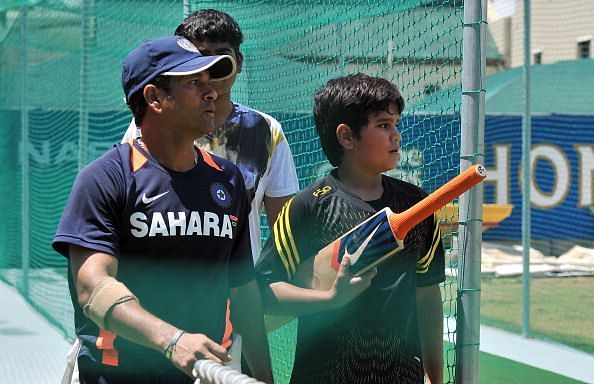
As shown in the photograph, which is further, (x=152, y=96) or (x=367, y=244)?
(x=367, y=244)

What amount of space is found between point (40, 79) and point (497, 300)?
5.95 meters

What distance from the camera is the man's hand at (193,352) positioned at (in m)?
2.12

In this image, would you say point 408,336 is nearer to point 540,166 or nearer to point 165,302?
point 165,302

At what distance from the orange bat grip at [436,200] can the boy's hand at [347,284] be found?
0.49ft

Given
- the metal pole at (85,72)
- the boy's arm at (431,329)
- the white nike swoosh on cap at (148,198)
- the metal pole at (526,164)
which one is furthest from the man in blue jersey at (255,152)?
the metal pole at (526,164)

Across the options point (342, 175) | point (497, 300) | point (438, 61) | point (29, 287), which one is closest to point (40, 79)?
point (29, 287)

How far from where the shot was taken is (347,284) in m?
2.74

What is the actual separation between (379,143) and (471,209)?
612mm

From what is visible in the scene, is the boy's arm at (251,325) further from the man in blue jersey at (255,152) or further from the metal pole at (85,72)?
the metal pole at (85,72)

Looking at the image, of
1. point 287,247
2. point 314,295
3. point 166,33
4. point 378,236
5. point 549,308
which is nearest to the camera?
point 378,236

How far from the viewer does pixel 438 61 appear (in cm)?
462

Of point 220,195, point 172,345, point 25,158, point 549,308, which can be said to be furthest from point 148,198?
point 549,308

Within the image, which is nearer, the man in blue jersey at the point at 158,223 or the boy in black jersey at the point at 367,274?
the man in blue jersey at the point at 158,223

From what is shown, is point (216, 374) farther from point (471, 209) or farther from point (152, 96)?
point (471, 209)
